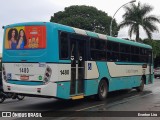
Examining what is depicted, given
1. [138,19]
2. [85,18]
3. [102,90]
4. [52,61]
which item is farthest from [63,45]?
[85,18]

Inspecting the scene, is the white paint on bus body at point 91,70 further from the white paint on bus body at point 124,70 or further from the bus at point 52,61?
the white paint on bus body at point 124,70

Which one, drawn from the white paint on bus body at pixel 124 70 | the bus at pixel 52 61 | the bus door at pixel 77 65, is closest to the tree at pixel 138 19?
the white paint on bus body at pixel 124 70

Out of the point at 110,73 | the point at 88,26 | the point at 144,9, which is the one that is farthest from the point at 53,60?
the point at 88,26

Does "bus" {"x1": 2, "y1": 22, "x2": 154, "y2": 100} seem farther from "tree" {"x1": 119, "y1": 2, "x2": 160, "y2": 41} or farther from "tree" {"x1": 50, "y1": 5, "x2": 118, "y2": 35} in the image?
"tree" {"x1": 50, "y1": 5, "x2": 118, "y2": 35}

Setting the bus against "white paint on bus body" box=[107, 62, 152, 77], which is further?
"white paint on bus body" box=[107, 62, 152, 77]

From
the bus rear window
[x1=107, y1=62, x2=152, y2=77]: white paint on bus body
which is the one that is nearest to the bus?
the bus rear window

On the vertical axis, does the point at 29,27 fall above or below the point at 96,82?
above

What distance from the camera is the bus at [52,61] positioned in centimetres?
1171

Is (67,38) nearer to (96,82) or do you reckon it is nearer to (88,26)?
(96,82)

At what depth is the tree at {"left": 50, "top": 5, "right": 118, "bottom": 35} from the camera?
58.6m

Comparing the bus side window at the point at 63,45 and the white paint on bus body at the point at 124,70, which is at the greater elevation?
the bus side window at the point at 63,45

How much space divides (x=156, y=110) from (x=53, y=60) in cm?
401

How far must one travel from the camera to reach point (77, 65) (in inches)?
513

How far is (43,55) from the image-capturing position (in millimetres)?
11797
